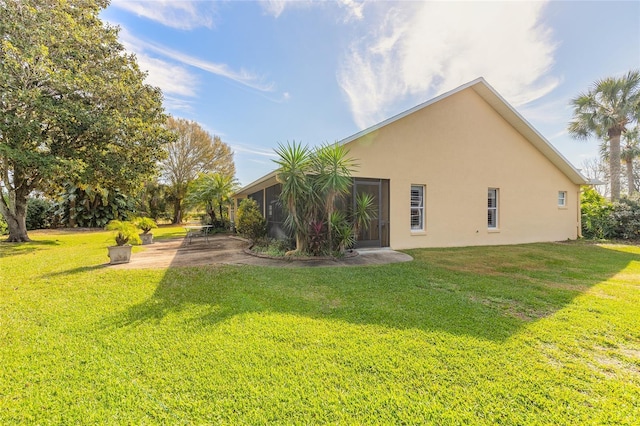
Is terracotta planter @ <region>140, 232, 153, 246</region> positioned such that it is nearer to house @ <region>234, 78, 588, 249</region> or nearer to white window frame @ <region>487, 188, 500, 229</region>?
house @ <region>234, 78, 588, 249</region>

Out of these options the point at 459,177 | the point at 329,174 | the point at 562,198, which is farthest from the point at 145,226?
the point at 562,198

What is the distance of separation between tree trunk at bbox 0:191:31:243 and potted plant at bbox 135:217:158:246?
6324 mm

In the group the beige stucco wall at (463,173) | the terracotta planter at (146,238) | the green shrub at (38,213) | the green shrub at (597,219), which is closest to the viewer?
the beige stucco wall at (463,173)

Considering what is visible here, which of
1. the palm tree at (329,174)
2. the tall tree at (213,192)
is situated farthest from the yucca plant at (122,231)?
the tall tree at (213,192)

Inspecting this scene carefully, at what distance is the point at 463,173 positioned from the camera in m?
11.2

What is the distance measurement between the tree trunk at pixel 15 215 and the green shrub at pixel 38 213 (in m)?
11.7

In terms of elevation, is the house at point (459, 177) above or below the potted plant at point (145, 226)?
above

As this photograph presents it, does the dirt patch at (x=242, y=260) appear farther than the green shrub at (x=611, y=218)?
No

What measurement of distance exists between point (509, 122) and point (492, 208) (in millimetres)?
4038

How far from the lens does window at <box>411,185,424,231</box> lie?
10.6 metres

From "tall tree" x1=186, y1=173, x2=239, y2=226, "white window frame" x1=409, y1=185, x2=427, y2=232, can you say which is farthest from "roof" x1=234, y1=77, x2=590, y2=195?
"tall tree" x1=186, y1=173, x2=239, y2=226

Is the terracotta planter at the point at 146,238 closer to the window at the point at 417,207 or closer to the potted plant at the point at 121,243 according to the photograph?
the potted plant at the point at 121,243

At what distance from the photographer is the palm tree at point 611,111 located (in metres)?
15.7

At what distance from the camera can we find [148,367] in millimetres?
2738
